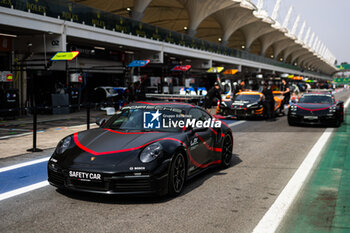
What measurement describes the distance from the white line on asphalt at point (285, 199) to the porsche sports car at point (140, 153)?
133 cm

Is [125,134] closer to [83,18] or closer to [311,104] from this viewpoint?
[311,104]

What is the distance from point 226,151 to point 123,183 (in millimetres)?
3053

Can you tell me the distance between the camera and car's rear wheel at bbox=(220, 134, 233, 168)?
7.29 m

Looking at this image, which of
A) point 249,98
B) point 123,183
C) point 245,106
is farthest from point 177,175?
point 249,98

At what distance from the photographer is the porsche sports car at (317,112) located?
14875mm

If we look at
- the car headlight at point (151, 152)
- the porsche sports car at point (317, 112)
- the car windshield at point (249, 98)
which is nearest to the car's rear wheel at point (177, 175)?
the car headlight at point (151, 152)

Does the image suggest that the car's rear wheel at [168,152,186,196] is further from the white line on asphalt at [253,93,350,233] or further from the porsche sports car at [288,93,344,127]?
the porsche sports car at [288,93,344,127]

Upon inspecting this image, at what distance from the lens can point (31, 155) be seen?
29.1ft

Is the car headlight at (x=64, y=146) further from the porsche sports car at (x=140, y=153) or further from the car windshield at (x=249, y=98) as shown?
the car windshield at (x=249, y=98)

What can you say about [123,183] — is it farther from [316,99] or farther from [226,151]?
[316,99]

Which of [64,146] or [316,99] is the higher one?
[316,99]

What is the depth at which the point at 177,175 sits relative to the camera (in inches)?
214

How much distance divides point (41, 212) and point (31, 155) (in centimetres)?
450

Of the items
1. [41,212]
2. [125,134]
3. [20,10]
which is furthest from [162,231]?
[20,10]
